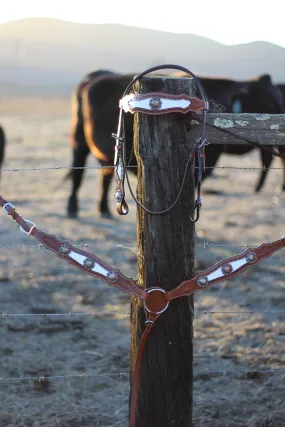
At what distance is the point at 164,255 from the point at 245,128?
1.75 feet

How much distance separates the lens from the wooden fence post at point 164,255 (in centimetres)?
205

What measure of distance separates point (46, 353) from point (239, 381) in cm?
114

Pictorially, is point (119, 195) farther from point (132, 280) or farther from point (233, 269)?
point (233, 269)

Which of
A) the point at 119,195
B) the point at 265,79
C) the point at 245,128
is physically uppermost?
the point at 265,79

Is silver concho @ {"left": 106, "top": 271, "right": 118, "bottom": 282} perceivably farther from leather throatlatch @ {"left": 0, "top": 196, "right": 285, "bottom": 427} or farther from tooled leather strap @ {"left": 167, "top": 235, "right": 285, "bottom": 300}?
tooled leather strap @ {"left": 167, "top": 235, "right": 285, "bottom": 300}

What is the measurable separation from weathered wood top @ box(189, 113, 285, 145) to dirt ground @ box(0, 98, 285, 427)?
0.57 metres

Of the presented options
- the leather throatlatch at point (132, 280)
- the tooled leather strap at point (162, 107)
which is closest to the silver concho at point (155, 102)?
the tooled leather strap at point (162, 107)

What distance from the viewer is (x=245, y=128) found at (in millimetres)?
2158

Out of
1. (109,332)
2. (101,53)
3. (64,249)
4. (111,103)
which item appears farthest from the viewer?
(101,53)

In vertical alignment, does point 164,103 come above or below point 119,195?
above

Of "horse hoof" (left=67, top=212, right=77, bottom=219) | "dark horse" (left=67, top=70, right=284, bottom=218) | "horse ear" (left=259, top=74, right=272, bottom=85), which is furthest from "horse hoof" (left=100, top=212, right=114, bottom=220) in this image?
"horse ear" (left=259, top=74, right=272, bottom=85)

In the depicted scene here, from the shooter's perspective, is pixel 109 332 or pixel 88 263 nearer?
pixel 88 263

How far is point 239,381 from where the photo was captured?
318cm

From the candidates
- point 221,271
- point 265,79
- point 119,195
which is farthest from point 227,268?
point 265,79
